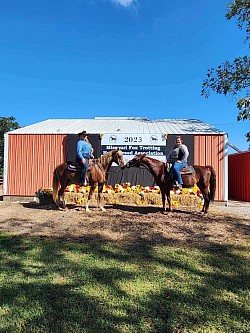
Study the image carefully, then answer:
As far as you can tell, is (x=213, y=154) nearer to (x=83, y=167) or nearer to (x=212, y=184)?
(x=212, y=184)

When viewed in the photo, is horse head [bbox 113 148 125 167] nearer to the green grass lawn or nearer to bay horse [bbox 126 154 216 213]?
bay horse [bbox 126 154 216 213]

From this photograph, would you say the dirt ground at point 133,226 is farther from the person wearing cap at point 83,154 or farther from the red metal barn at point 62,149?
the red metal barn at point 62,149

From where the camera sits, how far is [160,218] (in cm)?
714

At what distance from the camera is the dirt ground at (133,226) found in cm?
518

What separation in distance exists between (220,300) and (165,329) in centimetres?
85

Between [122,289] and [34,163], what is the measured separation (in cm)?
996

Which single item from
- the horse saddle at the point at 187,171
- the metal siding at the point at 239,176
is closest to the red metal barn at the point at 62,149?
the metal siding at the point at 239,176

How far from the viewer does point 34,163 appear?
38.5 feet

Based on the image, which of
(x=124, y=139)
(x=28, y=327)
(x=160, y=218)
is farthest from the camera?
(x=124, y=139)

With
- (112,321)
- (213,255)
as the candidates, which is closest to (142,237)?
(213,255)

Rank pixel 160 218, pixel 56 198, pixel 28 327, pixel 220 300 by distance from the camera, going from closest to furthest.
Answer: pixel 28 327, pixel 220 300, pixel 160 218, pixel 56 198

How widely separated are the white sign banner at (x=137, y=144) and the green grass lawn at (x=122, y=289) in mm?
7292

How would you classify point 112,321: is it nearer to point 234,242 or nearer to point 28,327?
point 28,327

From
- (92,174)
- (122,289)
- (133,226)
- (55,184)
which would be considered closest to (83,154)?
(92,174)
